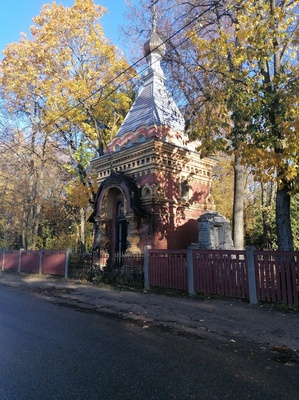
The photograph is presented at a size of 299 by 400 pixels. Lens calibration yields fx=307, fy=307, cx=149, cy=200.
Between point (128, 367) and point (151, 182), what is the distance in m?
10.5

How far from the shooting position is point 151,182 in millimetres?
14180

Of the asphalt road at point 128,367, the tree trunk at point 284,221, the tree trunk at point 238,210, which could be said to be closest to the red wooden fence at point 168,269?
the tree trunk at point 284,221

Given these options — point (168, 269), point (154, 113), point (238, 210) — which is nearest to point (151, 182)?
point (154, 113)

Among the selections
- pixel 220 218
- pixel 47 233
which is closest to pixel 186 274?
pixel 220 218

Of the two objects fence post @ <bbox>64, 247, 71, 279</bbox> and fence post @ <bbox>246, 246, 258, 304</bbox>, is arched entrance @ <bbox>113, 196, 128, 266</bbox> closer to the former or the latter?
fence post @ <bbox>64, 247, 71, 279</bbox>

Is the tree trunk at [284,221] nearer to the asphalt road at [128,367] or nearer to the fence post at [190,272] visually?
the fence post at [190,272]

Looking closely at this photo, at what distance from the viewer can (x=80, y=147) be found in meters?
21.2

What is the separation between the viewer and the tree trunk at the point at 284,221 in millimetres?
9849

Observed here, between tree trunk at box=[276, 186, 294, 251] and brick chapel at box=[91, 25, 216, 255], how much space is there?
546 centimetres

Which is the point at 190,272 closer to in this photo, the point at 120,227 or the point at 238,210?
the point at 238,210

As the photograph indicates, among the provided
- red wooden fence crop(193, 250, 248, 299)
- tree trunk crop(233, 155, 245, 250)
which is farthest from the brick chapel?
red wooden fence crop(193, 250, 248, 299)

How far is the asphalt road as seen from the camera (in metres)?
3.46

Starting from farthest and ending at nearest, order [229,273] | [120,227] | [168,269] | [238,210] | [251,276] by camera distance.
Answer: [120,227]
[238,210]
[168,269]
[229,273]
[251,276]

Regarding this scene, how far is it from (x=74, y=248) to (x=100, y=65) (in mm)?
16023
